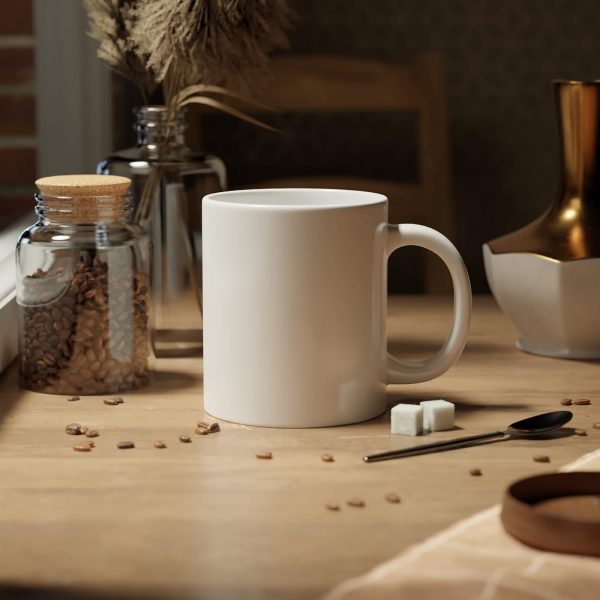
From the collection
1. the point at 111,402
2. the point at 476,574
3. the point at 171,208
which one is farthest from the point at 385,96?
the point at 476,574

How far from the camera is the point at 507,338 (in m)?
1.09

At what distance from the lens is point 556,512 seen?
0.62m

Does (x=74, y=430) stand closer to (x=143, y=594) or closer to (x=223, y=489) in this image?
(x=223, y=489)

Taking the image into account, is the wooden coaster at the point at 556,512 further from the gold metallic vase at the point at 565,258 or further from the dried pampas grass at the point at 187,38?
the dried pampas grass at the point at 187,38

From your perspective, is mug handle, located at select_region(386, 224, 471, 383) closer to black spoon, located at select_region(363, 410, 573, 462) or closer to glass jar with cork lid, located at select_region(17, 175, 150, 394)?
black spoon, located at select_region(363, 410, 573, 462)

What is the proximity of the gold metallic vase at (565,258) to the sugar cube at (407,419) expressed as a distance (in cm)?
25

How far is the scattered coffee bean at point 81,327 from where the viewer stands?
888mm

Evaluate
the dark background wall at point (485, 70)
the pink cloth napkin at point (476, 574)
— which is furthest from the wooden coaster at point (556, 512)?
the dark background wall at point (485, 70)

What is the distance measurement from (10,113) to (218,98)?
0.45m

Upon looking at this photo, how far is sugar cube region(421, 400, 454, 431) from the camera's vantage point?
80 cm

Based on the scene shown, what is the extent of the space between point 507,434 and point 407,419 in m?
0.07

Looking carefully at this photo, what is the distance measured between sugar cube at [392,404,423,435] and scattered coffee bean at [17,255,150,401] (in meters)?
→ 0.24

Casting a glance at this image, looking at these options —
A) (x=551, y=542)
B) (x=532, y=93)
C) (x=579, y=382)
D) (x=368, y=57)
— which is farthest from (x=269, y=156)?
(x=551, y=542)

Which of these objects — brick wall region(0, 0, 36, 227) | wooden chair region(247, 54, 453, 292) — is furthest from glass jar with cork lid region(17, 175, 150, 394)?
wooden chair region(247, 54, 453, 292)
